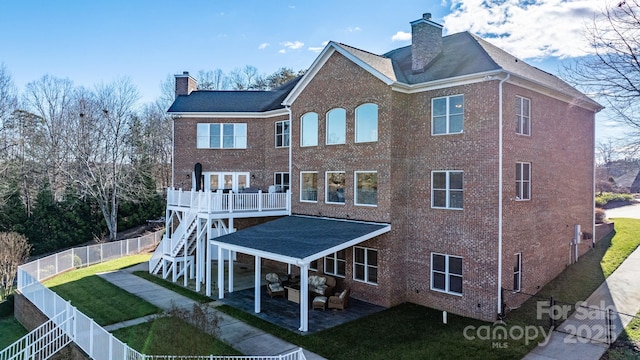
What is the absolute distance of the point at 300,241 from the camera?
1427 cm

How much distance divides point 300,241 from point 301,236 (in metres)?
0.75

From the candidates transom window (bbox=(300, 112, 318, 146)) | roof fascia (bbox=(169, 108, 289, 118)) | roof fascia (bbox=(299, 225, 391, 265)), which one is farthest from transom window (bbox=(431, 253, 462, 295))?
roof fascia (bbox=(169, 108, 289, 118))

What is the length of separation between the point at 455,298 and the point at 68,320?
1281 centimetres

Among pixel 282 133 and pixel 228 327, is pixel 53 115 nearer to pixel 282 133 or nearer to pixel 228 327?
pixel 282 133

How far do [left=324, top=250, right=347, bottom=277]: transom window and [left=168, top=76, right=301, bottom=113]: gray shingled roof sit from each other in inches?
360

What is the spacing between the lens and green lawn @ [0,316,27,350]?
15864 millimetres

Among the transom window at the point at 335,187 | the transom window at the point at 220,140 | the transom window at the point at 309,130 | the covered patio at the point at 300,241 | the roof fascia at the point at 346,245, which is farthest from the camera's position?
the transom window at the point at 220,140

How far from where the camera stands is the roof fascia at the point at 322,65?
595 inches

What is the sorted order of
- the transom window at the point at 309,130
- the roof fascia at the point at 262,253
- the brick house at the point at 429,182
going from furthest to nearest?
the transom window at the point at 309,130 < the brick house at the point at 429,182 < the roof fascia at the point at 262,253

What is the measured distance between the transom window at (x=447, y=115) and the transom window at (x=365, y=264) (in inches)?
211

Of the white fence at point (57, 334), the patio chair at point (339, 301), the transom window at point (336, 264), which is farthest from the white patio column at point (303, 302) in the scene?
the transom window at point (336, 264)

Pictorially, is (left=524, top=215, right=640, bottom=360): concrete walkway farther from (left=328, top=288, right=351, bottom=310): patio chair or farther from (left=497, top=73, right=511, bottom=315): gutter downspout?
(left=328, top=288, right=351, bottom=310): patio chair

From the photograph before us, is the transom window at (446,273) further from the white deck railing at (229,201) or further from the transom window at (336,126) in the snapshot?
the white deck railing at (229,201)

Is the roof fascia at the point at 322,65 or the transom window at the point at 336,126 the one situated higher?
the roof fascia at the point at 322,65
